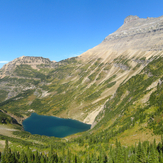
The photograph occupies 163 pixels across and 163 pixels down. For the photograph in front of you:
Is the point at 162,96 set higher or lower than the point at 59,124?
higher

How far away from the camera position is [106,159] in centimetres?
6381

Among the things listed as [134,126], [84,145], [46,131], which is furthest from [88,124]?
[134,126]

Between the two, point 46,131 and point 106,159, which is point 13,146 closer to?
point 106,159

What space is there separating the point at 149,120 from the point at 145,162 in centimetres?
2921

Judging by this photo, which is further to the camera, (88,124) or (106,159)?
(88,124)

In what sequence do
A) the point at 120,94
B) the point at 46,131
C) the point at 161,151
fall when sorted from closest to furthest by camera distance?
the point at 161,151
the point at 120,94
the point at 46,131

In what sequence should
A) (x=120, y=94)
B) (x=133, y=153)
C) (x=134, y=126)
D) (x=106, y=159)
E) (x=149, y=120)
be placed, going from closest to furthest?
(x=133, y=153), (x=106, y=159), (x=149, y=120), (x=134, y=126), (x=120, y=94)

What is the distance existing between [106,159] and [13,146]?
59.6 m

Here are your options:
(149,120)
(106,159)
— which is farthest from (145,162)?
(149,120)

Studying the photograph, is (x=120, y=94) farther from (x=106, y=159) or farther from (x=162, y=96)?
(x=106, y=159)

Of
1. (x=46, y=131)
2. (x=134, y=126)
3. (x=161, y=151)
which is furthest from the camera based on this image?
(x=46, y=131)

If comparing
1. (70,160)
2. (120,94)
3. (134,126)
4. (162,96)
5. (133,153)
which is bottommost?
(70,160)

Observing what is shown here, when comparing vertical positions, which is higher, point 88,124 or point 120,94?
point 120,94

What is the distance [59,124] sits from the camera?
645 feet
